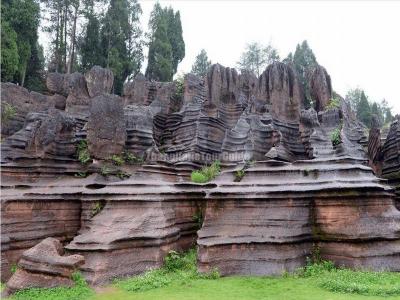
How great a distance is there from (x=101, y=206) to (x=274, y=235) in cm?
559

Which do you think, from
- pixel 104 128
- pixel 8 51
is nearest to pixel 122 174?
pixel 104 128

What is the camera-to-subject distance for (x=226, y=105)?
1883 cm

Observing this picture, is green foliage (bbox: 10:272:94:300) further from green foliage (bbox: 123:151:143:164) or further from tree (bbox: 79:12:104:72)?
tree (bbox: 79:12:104:72)

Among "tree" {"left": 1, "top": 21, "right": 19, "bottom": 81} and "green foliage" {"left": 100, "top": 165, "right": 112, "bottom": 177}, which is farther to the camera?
"tree" {"left": 1, "top": 21, "right": 19, "bottom": 81}

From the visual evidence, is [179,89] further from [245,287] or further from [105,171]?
[245,287]

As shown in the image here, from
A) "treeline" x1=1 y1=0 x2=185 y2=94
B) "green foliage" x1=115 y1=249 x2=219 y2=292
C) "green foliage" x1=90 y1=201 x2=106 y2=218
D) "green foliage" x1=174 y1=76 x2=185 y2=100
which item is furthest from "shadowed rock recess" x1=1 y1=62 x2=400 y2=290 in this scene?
"treeline" x1=1 y1=0 x2=185 y2=94

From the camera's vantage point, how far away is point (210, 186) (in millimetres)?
12484

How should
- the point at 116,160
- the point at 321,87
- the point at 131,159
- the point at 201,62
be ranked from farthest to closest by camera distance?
the point at 201,62 < the point at 321,87 < the point at 131,159 < the point at 116,160

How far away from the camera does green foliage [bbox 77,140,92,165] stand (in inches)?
595

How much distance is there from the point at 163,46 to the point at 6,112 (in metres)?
17.6

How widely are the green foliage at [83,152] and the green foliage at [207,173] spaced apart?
4235 mm

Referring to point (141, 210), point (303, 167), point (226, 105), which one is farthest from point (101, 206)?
point (226, 105)

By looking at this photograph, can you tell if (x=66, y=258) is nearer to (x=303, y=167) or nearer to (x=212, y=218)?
(x=212, y=218)

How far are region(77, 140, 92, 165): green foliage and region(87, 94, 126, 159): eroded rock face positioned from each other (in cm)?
73
